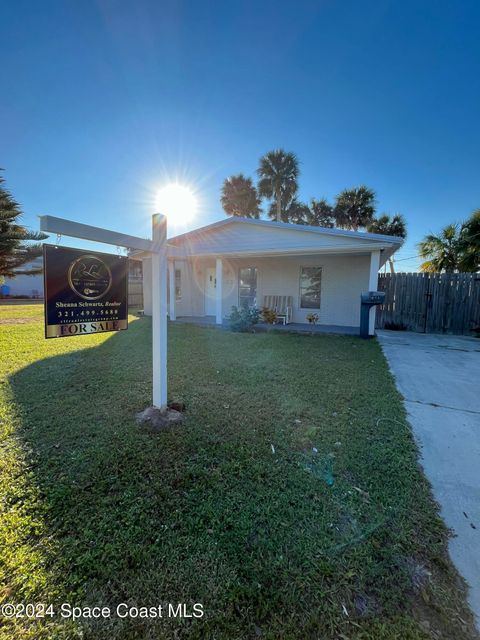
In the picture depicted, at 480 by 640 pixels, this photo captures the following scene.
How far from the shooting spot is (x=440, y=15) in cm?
598

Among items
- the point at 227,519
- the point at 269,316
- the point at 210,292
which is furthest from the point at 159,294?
the point at 210,292

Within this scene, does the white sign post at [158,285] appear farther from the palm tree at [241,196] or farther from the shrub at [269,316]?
the palm tree at [241,196]

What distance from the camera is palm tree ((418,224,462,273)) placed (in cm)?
1282

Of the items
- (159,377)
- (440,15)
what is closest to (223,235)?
(440,15)

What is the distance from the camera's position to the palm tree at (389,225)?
65.4ft

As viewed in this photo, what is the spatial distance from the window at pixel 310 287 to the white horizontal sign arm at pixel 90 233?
27.9ft

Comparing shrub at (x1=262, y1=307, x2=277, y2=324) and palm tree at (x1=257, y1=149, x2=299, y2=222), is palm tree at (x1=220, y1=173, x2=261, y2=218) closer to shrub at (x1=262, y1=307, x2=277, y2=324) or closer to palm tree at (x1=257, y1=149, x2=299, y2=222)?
palm tree at (x1=257, y1=149, x2=299, y2=222)

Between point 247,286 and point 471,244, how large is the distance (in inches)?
342

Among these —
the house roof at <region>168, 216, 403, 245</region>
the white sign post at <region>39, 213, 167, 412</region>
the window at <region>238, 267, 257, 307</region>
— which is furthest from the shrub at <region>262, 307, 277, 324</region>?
the white sign post at <region>39, 213, 167, 412</region>

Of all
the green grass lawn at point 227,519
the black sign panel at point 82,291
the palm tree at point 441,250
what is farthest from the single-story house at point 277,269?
the green grass lawn at point 227,519

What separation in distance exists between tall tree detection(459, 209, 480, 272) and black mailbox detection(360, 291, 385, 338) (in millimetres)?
5264

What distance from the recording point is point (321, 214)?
70.5 feet

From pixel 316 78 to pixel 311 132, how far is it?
1.59 m

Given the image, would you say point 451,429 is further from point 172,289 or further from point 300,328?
point 172,289
